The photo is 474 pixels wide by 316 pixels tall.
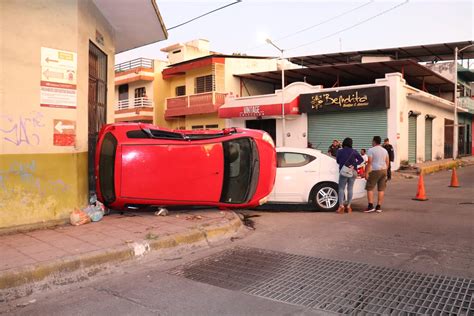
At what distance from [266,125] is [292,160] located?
649 inches

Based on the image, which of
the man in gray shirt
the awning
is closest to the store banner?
the man in gray shirt

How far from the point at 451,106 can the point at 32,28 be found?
30164 mm

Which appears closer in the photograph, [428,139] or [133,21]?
[133,21]

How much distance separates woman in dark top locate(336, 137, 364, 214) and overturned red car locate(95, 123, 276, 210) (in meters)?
1.78

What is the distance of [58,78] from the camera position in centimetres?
694

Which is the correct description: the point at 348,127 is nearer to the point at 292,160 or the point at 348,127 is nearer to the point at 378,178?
the point at 378,178

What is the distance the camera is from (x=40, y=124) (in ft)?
21.9

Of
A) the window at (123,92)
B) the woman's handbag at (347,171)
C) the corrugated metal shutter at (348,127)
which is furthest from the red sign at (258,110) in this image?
the woman's handbag at (347,171)

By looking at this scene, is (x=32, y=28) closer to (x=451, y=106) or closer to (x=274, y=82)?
(x=274, y=82)

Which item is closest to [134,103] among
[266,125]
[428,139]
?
[266,125]

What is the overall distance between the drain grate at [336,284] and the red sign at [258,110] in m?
18.4

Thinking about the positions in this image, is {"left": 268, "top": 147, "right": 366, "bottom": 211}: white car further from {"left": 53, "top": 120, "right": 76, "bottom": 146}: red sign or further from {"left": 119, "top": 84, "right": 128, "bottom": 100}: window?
{"left": 119, "top": 84, "right": 128, "bottom": 100}: window

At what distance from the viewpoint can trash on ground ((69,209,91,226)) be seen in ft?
22.7

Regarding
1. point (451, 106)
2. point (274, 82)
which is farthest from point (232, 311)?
point (451, 106)
